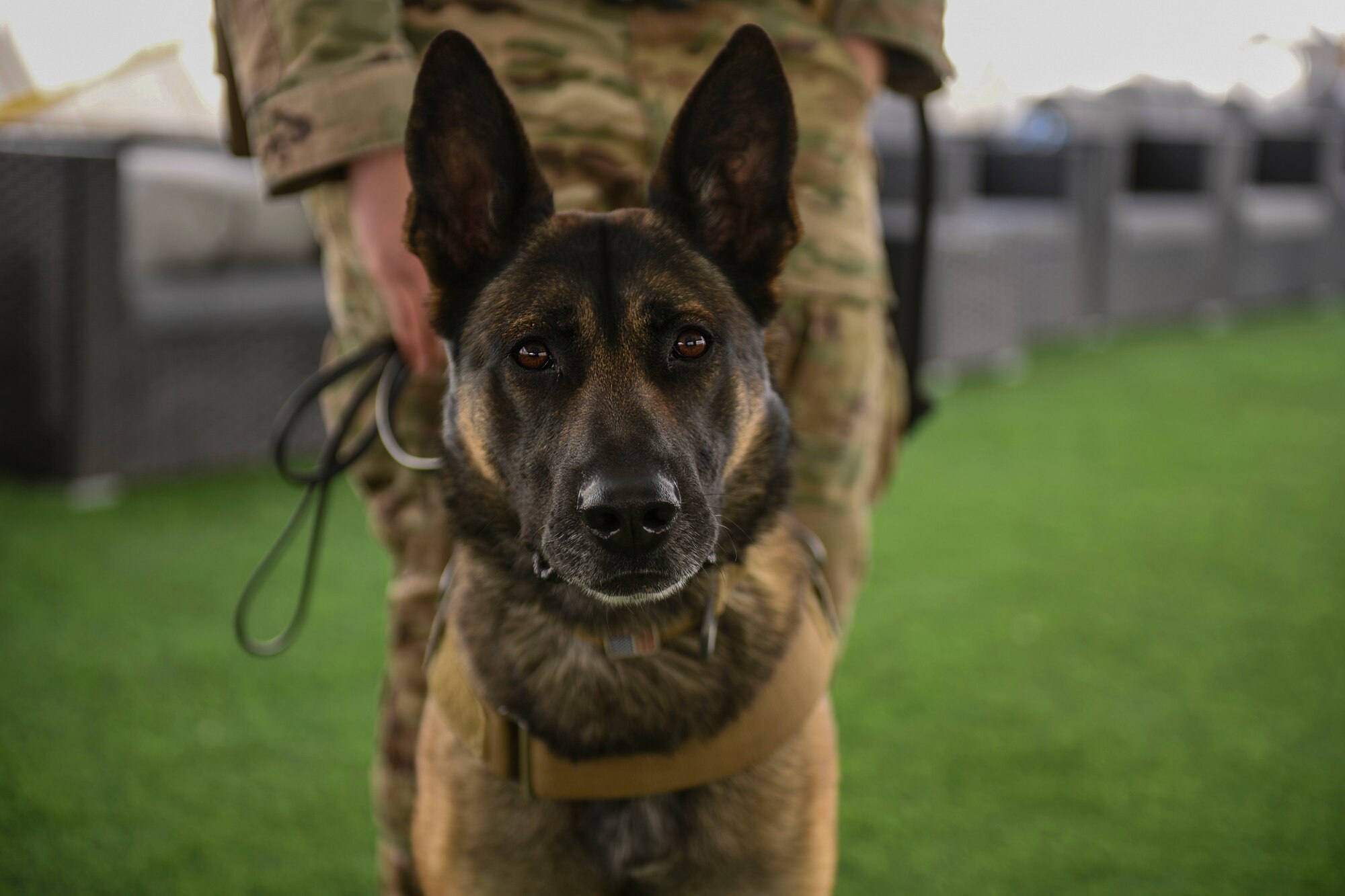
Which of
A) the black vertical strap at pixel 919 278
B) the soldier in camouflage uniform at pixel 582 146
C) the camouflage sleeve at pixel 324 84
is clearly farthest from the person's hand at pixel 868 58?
the camouflage sleeve at pixel 324 84

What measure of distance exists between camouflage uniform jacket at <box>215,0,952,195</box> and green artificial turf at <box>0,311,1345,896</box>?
4.29 feet

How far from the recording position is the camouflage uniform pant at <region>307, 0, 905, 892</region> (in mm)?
1522

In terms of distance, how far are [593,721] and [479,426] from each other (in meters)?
0.40

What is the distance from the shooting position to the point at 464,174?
138 cm

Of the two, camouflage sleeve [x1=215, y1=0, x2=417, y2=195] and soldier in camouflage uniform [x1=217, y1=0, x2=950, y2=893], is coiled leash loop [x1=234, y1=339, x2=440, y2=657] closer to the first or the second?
soldier in camouflage uniform [x1=217, y1=0, x2=950, y2=893]

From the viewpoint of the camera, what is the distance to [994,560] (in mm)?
3625

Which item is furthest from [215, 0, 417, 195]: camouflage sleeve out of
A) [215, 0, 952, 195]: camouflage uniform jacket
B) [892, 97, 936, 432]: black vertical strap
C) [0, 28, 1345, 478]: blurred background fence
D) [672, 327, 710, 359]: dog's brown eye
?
[0, 28, 1345, 478]: blurred background fence

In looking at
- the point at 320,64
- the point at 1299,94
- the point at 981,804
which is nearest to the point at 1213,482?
the point at 981,804

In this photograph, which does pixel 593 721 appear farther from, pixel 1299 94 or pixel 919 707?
pixel 1299 94

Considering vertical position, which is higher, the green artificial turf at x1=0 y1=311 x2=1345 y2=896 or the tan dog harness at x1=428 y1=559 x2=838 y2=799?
the tan dog harness at x1=428 y1=559 x2=838 y2=799

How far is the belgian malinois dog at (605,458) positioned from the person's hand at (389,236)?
2.8 inches

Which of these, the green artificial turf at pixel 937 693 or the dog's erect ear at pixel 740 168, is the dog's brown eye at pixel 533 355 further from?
the green artificial turf at pixel 937 693

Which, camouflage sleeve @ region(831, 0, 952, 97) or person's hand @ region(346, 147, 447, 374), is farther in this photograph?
camouflage sleeve @ region(831, 0, 952, 97)

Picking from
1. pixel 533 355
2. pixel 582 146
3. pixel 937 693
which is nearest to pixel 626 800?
pixel 533 355
